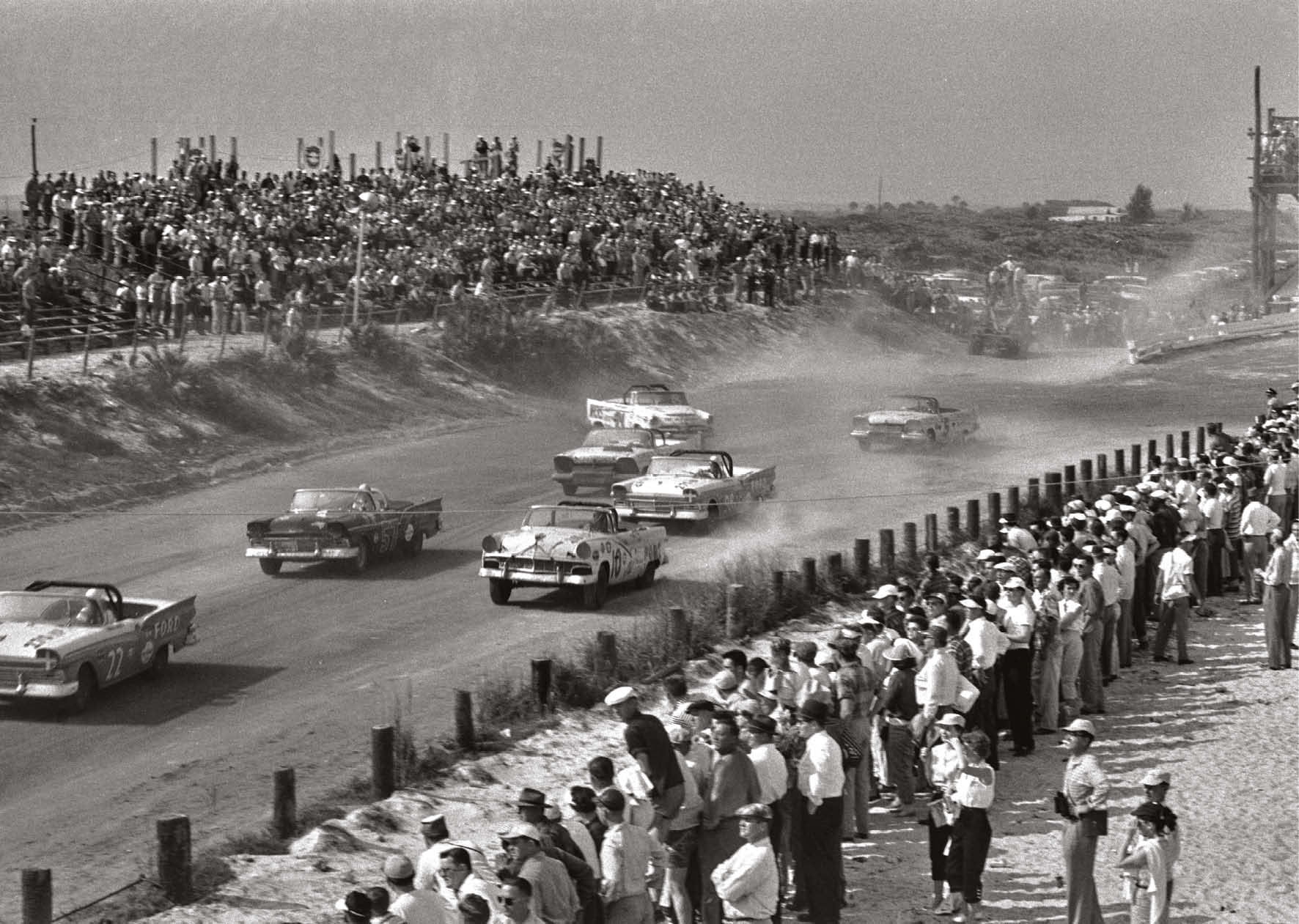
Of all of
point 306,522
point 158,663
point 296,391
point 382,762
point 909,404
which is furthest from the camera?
point 909,404

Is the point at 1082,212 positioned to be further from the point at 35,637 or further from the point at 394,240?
the point at 35,637

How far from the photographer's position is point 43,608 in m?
17.9

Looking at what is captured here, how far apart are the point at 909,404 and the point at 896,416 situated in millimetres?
1332

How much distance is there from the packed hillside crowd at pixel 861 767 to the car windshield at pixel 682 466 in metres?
6.88

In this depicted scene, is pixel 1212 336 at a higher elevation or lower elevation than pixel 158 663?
higher

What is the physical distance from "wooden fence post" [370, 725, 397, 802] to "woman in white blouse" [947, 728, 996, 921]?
14.6 ft

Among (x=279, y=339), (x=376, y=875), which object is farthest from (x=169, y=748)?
(x=279, y=339)

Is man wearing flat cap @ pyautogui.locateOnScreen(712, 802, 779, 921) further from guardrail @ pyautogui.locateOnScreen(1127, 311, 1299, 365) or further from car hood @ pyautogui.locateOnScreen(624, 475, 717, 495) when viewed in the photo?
guardrail @ pyautogui.locateOnScreen(1127, 311, 1299, 365)

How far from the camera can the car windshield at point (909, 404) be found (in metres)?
37.7

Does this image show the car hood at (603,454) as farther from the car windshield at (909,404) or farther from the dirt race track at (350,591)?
the car windshield at (909,404)

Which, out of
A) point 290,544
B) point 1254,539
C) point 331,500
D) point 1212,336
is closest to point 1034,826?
point 1254,539

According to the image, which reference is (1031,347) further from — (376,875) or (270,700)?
(376,875)

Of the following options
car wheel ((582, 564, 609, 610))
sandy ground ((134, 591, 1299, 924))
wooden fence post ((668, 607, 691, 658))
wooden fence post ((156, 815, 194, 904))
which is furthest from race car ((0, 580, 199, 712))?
wooden fence post ((156, 815, 194, 904))

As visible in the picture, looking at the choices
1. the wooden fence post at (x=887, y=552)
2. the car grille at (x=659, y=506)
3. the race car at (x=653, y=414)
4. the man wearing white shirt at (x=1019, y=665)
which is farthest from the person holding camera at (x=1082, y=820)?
the race car at (x=653, y=414)
